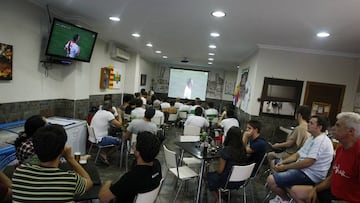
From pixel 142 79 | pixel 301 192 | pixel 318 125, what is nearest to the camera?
pixel 301 192

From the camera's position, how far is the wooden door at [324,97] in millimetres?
4684

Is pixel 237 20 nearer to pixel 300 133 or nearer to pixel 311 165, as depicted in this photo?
pixel 300 133

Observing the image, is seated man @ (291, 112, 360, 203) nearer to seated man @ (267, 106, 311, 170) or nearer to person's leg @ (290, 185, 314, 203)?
person's leg @ (290, 185, 314, 203)

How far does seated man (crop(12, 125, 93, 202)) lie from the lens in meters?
1.23

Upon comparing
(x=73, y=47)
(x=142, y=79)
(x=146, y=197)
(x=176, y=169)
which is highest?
(x=73, y=47)

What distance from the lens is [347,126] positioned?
1.88m

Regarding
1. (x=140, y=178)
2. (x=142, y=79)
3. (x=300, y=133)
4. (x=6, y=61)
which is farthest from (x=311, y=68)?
(x=142, y=79)

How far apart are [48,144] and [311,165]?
8.55 feet

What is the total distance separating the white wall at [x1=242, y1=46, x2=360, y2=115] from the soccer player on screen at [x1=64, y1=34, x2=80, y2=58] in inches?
144

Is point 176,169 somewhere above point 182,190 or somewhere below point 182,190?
above

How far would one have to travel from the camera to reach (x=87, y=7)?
3314mm

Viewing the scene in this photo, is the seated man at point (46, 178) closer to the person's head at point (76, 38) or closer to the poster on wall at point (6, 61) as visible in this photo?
the poster on wall at point (6, 61)

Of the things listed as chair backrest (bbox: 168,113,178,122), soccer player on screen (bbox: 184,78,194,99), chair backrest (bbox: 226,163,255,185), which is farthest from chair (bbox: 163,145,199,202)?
soccer player on screen (bbox: 184,78,194,99)

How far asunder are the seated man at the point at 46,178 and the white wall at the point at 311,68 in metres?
4.24
